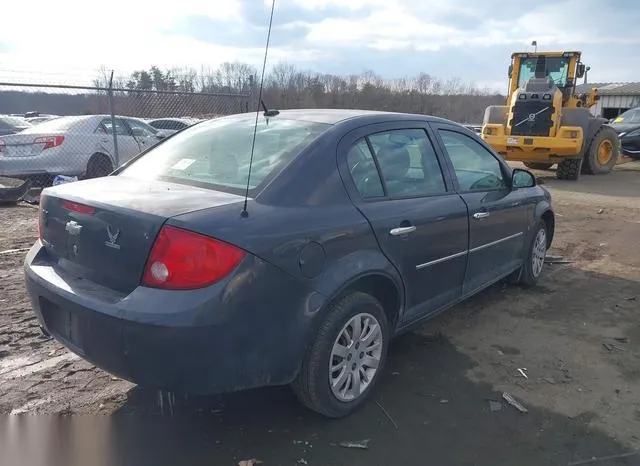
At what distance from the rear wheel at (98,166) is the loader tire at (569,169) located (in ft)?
33.9

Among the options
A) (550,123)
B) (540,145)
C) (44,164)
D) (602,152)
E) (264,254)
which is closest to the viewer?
(264,254)

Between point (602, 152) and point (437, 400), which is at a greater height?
point (602, 152)

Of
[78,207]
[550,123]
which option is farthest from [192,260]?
[550,123]

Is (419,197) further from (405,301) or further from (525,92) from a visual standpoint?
(525,92)

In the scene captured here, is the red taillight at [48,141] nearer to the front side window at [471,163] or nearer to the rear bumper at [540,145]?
the front side window at [471,163]

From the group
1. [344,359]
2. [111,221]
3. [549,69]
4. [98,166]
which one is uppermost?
[549,69]

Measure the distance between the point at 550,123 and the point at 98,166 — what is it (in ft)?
Answer: 32.8

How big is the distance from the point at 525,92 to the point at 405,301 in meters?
11.5

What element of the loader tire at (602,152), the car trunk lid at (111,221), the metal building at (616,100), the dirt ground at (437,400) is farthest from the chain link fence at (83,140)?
the metal building at (616,100)

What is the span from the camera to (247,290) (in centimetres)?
248

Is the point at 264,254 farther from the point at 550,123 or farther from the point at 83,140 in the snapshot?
the point at 550,123

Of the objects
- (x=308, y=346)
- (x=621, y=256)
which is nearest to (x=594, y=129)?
(x=621, y=256)

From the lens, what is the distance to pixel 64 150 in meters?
9.74

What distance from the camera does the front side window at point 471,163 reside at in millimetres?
4016
